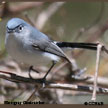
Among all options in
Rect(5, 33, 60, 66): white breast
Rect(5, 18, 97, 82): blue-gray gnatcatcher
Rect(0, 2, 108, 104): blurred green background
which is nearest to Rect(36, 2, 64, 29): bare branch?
Rect(0, 2, 108, 104): blurred green background

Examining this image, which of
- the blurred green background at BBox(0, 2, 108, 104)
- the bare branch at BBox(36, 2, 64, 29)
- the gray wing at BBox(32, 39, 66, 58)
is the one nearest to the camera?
the gray wing at BBox(32, 39, 66, 58)

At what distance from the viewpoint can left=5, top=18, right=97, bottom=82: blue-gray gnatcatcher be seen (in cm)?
201

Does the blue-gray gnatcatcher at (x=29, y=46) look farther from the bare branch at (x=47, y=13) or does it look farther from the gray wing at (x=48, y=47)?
the bare branch at (x=47, y=13)

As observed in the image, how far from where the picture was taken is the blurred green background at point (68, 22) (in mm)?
2824

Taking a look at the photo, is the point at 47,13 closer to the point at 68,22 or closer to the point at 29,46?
the point at 68,22

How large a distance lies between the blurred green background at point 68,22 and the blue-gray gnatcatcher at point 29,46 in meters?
0.49

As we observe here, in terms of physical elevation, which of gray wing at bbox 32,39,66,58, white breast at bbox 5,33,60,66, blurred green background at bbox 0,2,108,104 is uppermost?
blurred green background at bbox 0,2,108,104

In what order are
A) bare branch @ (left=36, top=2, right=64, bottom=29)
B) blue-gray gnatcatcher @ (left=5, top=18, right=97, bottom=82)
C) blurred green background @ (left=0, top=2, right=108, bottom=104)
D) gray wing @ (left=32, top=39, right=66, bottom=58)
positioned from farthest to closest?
bare branch @ (left=36, top=2, right=64, bottom=29) → blurred green background @ (left=0, top=2, right=108, bottom=104) → gray wing @ (left=32, top=39, right=66, bottom=58) → blue-gray gnatcatcher @ (left=5, top=18, right=97, bottom=82)

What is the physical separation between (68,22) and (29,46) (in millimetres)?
1414

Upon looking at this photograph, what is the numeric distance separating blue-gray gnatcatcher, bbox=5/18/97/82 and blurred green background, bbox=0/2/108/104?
0.49 m

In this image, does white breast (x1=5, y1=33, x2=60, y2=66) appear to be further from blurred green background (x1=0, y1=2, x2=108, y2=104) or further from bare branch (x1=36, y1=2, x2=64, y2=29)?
bare branch (x1=36, y1=2, x2=64, y2=29)

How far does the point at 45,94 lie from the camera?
2.52m

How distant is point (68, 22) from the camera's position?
3.42 meters

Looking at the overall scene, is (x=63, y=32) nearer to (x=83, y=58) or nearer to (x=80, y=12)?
(x=83, y=58)
